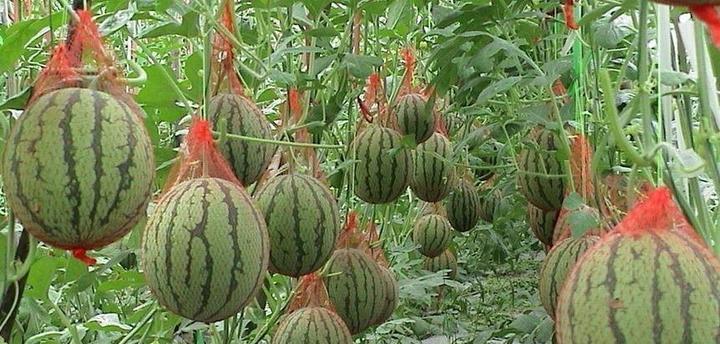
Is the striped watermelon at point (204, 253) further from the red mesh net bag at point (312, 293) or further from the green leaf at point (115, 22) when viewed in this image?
the red mesh net bag at point (312, 293)

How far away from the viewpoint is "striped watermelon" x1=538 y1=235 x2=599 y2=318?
1.97m

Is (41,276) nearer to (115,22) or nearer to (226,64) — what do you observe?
(226,64)

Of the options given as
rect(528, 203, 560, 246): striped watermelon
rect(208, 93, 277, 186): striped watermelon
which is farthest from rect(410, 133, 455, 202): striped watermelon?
rect(208, 93, 277, 186): striped watermelon

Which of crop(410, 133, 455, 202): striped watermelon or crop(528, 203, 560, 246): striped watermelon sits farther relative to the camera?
crop(410, 133, 455, 202): striped watermelon

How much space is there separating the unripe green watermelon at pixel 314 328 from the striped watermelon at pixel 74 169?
3.27ft

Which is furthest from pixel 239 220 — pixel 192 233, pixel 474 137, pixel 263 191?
pixel 474 137

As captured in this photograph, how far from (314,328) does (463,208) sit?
1.68m

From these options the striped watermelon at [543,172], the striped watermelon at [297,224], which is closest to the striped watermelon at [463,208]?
the striped watermelon at [543,172]

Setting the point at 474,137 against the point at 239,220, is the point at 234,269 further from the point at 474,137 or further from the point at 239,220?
the point at 474,137

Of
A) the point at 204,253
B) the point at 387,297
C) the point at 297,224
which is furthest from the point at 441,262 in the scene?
the point at 204,253

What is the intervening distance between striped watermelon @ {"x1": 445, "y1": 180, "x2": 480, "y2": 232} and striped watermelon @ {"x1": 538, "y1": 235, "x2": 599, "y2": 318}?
5.81ft

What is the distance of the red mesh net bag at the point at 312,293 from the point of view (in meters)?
2.39

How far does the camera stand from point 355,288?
2477 millimetres

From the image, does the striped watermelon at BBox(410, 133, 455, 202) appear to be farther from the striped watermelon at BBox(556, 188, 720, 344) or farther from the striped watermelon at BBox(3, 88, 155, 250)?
→ the striped watermelon at BBox(556, 188, 720, 344)
